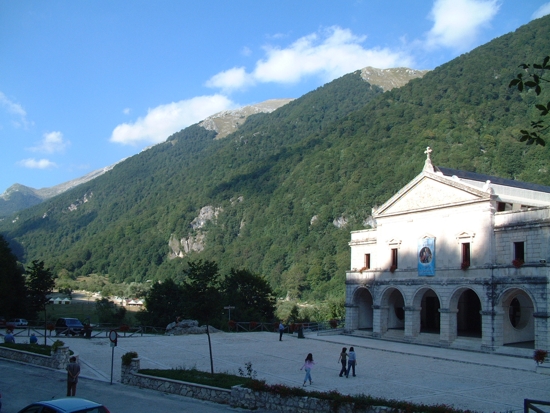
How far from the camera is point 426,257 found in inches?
1486

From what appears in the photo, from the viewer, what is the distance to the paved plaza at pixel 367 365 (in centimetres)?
1923

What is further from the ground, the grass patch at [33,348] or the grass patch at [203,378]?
the grass patch at [203,378]

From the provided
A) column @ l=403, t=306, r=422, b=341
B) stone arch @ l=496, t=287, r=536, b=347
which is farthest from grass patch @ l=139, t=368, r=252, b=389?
column @ l=403, t=306, r=422, b=341

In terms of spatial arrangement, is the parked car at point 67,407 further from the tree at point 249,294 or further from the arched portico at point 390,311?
the tree at point 249,294

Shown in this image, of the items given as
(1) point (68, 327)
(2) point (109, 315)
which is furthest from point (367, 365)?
(2) point (109, 315)

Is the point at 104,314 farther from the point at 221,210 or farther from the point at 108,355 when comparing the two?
the point at 221,210

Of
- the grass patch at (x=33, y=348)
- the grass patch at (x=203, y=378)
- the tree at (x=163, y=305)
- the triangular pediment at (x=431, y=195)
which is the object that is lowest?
the tree at (x=163, y=305)

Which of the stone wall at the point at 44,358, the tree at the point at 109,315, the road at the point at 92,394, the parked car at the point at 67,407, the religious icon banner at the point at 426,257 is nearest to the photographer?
the parked car at the point at 67,407

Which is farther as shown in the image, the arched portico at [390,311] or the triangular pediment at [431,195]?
the arched portico at [390,311]

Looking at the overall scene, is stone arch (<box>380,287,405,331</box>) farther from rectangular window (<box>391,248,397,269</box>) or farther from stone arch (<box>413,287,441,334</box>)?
rectangular window (<box>391,248,397,269</box>)

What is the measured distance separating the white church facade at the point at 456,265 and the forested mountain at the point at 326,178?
163 ft

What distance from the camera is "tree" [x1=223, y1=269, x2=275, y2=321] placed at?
58509 mm

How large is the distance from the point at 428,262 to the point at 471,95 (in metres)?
92.6

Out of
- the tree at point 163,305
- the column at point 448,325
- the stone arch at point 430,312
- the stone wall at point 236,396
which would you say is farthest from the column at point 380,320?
the stone wall at point 236,396
